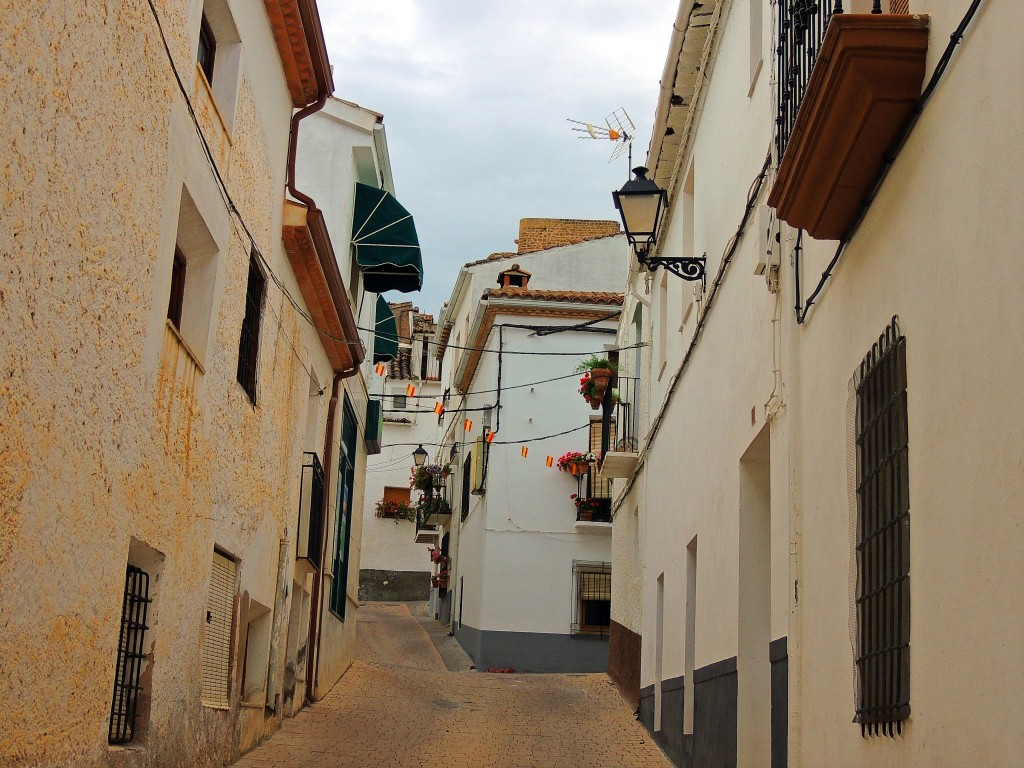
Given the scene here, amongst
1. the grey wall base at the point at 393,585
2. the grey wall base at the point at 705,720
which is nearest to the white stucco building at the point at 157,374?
the grey wall base at the point at 705,720

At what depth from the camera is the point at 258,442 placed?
35.5 ft

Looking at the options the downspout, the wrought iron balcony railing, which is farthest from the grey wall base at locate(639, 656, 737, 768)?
the downspout

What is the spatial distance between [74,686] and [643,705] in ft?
28.7

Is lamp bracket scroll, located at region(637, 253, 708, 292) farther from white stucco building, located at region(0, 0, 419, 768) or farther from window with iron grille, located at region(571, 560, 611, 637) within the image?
window with iron grille, located at region(571, 560, 611, 637)

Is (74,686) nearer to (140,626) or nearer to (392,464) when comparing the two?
(140,626)

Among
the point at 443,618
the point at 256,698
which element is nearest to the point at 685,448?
the point at 256,698

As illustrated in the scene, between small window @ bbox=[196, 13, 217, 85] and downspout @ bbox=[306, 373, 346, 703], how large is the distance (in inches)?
271

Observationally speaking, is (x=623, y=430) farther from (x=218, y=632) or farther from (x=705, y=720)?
(x=218, y=632)

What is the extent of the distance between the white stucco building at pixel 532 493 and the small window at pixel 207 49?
13915mm

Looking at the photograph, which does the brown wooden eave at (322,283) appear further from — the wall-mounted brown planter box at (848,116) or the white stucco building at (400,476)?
the white stucco building at (400,476)

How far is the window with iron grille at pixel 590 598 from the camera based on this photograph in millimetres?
23516

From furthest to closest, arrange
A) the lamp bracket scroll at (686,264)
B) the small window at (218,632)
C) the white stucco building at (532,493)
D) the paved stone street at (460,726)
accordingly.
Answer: the white stucco building at (532,493)
the paved stone street at (460,726)
the lamp bracket scroll at (686,264)
the small window at (218,632)

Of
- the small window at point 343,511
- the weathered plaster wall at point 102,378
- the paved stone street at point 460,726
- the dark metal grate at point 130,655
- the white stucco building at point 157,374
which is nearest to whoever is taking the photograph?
the weathered plaster wall at point 102,378

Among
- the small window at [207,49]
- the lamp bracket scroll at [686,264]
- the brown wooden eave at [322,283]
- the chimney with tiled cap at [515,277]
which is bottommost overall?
the lamp bracket scroll at [686,264]
